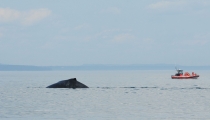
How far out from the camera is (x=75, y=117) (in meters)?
56.4

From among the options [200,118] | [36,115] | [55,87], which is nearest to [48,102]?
[36,115]

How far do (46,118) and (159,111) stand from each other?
1501 cm

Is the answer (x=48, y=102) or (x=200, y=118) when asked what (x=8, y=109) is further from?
(x=200, y=118)

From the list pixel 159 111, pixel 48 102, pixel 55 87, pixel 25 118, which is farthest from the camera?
pixel 55 87

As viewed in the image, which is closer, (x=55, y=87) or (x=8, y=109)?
(x=8, y=109)

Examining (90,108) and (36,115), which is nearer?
(36,115)

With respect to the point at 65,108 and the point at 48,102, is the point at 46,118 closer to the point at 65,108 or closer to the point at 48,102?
the point at 65,108

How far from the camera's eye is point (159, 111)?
63.4 meters

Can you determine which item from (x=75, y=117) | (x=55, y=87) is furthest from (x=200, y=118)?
(x=55, y=87)

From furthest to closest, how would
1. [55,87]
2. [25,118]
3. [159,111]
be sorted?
[55,87], [159,111], [25,118]

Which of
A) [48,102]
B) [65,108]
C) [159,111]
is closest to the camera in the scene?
[159,111]

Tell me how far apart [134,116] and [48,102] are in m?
23.3

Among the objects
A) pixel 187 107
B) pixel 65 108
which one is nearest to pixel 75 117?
pixel 65 108

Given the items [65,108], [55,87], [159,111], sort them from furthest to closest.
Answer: [55,87], [65,108], [159,111]
